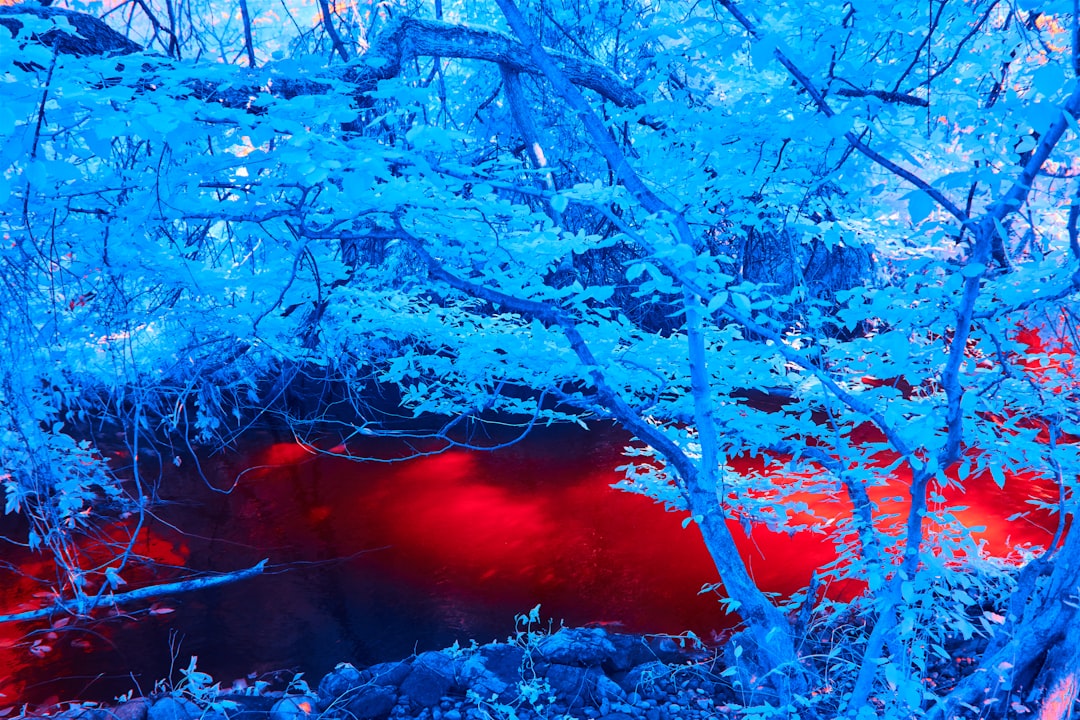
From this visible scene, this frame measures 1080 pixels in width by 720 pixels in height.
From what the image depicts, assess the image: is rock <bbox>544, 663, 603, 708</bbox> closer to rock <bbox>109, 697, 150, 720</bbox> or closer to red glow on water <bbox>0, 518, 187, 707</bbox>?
rock <bbox>109, 697, 150, 720</bbox>

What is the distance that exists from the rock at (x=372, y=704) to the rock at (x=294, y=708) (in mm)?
220

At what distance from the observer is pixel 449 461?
32.7 ft

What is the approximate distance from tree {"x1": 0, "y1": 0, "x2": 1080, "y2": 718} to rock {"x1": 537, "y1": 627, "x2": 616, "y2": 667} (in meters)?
1.03

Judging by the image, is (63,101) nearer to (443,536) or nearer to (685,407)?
(685,407)

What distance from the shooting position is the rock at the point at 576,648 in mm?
4770

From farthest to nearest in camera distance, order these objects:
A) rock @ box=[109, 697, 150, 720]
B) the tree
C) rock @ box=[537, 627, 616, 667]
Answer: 1. rock @ box=[537, 627, 616, 667]
2. rock @ box=[109, 697, 150, 720]
3. the tree

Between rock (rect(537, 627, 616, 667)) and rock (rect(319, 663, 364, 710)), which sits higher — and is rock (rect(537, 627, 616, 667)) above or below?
above

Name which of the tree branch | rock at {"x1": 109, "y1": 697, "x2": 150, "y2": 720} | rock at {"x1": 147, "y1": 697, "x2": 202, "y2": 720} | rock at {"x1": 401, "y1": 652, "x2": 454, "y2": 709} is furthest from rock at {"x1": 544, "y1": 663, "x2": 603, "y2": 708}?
the tree branch

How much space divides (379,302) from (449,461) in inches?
182

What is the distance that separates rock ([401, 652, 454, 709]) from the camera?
4.37m

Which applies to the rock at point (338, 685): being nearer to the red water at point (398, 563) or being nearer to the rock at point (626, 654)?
the red water at point (398, 563)

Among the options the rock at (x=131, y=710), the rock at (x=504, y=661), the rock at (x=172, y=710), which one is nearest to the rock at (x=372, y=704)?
the rock at (x=504, y=661)

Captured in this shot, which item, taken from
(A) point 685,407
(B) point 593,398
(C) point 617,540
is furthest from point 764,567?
(B) point 593,398

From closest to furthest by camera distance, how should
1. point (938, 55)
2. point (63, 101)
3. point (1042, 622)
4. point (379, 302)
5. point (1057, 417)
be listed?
point (63, 101) → point (1042, 622) → point (938, 55) → point (1057, 417) → point (379, 302)
